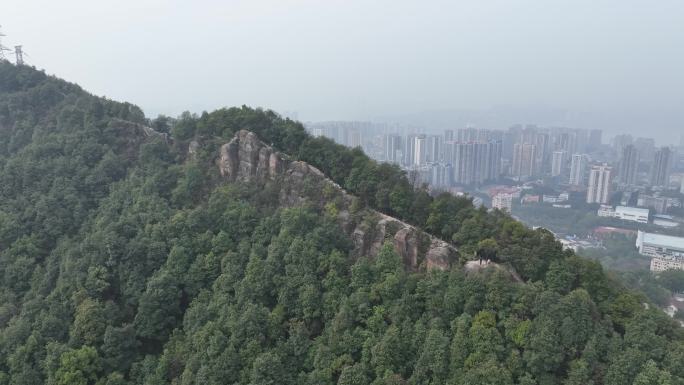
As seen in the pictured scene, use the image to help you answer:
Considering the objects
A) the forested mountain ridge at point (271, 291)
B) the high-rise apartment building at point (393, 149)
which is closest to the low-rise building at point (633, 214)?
the high-rise apartment building at point (393, 149)

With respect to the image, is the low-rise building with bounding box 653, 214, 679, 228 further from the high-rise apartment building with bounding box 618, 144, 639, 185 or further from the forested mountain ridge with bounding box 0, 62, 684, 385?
the forested mountain ridge with bounding box 0, 62, 684, 385

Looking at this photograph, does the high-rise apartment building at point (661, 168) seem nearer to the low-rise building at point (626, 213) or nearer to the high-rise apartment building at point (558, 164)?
the high-rise apartment building at point (558, 164)

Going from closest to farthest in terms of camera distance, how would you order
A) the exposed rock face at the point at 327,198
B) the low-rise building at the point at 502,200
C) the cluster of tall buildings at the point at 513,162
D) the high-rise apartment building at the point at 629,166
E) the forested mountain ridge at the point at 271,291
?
the forested mountain ridge at the point at 271,291, the exposed rock face at the point at 327,198, the low-rise building at the point at 502,200, the cluster of tall buildings at the point at 513,162, the high-rise apartment building at the point at 629,166

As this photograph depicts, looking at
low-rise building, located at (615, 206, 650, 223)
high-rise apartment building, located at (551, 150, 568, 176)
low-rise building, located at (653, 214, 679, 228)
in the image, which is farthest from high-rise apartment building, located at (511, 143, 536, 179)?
low-rise building, located at (653, 214, 679, 228)

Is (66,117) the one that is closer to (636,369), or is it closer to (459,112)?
(636,369)

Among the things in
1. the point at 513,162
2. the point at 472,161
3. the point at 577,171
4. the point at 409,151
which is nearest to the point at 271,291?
the point at 472,161
